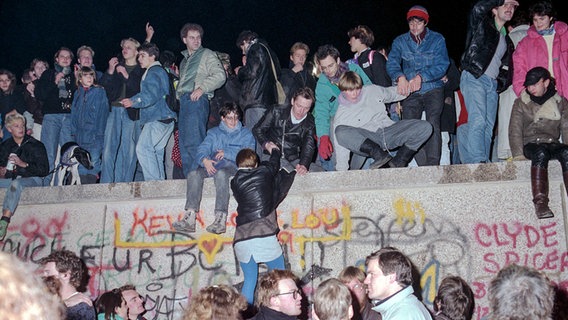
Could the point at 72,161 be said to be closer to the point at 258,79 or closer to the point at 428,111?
the point at 258,79

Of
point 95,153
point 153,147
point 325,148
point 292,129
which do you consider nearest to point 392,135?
point 325,148

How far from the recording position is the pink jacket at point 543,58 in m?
9.26

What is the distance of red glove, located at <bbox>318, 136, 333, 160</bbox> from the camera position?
9625 mm

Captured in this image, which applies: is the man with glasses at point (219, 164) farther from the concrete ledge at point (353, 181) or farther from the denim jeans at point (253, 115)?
the denim jeans at point (253, 115)

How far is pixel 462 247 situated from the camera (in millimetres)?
8578

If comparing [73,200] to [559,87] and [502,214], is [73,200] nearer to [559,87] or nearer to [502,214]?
[502,214]

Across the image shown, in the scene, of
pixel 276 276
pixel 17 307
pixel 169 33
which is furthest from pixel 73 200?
pixel 169 33

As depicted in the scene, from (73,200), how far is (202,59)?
2.64 m

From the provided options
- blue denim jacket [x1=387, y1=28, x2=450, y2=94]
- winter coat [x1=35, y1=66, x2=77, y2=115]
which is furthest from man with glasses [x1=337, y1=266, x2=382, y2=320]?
winter coat [x1=35, y1=66, x2=77, y2=115]

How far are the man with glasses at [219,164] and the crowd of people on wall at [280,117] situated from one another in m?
0.02

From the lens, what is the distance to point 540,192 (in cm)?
829

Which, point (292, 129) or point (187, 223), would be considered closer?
point (187, 223)

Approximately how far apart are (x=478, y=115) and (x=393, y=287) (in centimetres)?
462

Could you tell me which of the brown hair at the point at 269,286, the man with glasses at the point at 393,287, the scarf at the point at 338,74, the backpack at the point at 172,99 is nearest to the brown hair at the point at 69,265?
the brown hair at the point at 269,286
